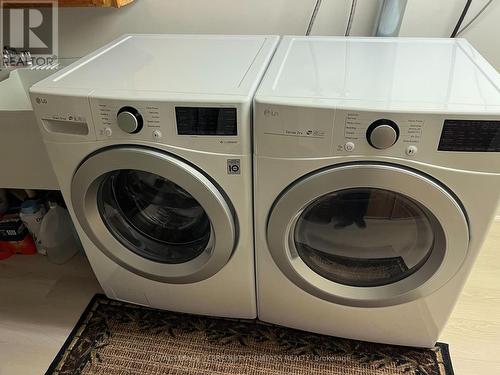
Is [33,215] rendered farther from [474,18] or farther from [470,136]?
[474,18]

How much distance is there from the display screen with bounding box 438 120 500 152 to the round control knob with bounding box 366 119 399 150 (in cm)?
10

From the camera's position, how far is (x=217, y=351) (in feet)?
4.43

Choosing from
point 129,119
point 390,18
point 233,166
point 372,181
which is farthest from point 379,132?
point 390,18

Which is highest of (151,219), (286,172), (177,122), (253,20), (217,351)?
(253,20)

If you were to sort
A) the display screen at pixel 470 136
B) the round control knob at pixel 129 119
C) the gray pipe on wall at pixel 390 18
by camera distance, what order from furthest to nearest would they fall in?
1. the gray pipe on wall at pixel 390 18
2. the round control knob at pixel 129 119
3. the display screen at pixel 470 136

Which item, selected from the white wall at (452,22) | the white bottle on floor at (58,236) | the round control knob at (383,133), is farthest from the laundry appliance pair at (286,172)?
the white bottle on floor at (58,236)

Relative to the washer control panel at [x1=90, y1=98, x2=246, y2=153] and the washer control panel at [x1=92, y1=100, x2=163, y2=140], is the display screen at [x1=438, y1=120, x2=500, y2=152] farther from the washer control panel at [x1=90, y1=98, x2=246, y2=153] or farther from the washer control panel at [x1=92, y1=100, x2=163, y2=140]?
the washer control panel at [x1=92, y1=100, x2=163, y2=140]

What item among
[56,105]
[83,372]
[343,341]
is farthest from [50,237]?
[343,341]

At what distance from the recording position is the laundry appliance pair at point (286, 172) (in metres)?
0.91

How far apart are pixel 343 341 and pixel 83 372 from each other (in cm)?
85

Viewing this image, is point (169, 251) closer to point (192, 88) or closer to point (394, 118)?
point (192, 88)

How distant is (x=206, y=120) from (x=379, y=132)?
1.28ft

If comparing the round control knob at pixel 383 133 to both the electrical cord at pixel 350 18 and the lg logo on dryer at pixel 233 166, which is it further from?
the electrical cord at pixel 350 18

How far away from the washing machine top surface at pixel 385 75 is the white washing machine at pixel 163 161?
3.7 inches
